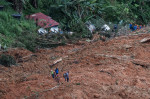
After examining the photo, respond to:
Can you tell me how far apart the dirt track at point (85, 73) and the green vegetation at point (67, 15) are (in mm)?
1089

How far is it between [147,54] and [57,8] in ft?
18.9

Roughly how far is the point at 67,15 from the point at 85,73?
5.82 metres

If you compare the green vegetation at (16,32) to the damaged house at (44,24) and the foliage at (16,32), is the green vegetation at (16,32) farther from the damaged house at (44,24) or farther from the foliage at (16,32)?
the damaged house at (44,24)

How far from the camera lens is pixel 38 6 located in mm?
11094

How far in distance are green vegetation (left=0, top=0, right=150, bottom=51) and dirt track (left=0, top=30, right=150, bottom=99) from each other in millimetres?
1089

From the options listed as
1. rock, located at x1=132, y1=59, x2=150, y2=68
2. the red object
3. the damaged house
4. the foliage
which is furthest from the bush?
rock, located at x1=132, y1=59, x2=150, y2=68

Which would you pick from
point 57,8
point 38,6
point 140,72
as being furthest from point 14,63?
point 38,6

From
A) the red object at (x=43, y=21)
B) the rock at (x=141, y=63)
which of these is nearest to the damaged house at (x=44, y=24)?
the red object at (x=43, y=21)

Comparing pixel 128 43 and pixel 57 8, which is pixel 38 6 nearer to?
pixel 57 8

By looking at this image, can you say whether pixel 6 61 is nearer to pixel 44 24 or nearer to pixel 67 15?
pixel 44 24

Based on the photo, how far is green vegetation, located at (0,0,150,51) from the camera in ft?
24.3

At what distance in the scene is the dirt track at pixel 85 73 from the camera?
144 inches

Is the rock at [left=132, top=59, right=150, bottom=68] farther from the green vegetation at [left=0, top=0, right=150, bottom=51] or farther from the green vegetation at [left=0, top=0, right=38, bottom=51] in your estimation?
the green vegetation at [left=0, top=0, right=38, bottom=51]

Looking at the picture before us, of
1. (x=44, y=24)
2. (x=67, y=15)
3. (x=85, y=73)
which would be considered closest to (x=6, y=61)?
(x=85, y=73)
